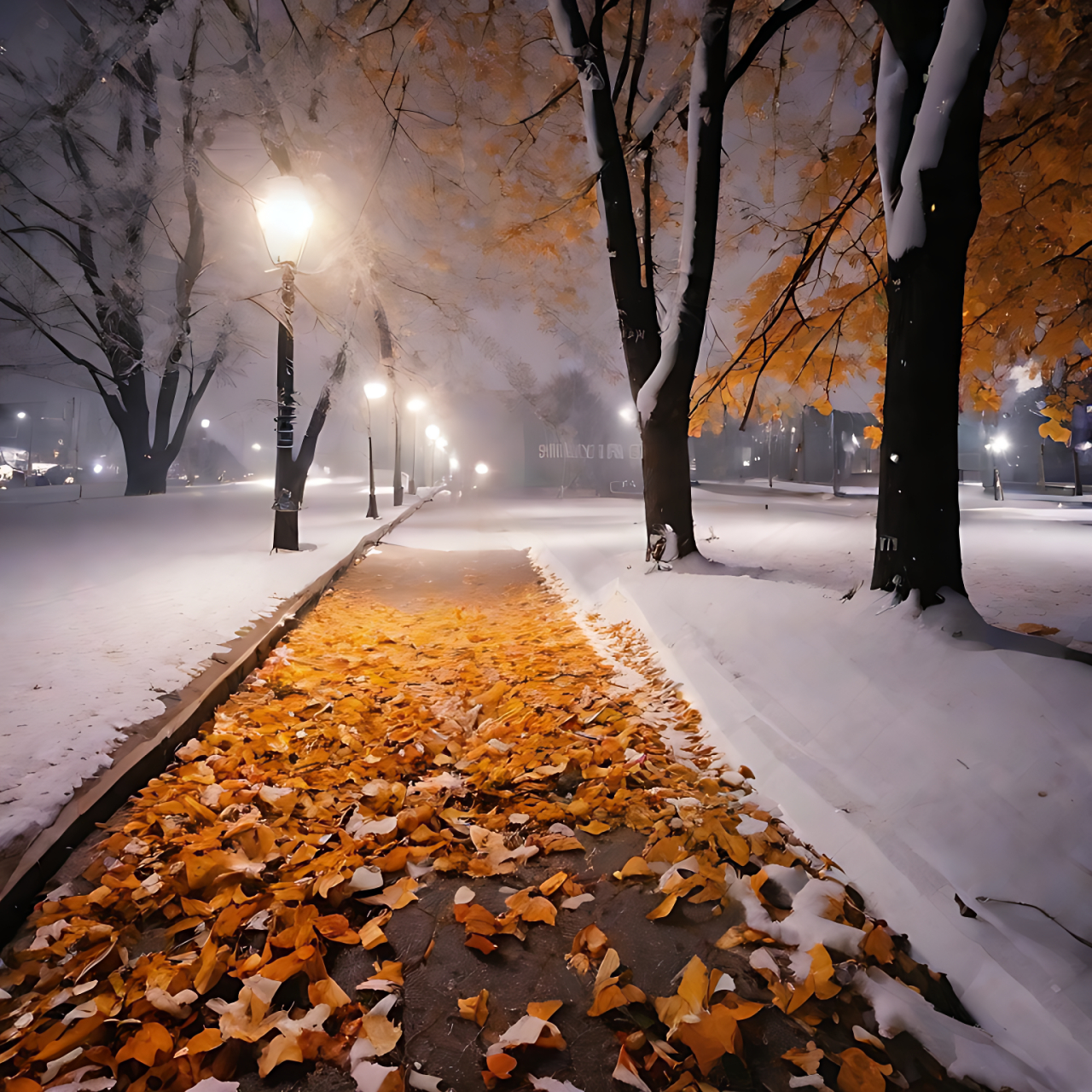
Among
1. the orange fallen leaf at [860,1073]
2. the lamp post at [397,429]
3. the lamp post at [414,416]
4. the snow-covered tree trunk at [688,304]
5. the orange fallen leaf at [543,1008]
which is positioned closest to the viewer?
the orange fallen leaf at [860,1073]

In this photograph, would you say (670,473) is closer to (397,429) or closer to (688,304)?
(688,304)

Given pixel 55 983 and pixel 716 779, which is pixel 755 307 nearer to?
pixel 716 779

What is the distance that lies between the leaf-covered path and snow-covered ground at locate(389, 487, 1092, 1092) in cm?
19

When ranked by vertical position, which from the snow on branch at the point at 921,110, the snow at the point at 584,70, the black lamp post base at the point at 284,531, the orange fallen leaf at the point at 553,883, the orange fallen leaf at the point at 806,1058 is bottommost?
the orange fallen leaf at the point at 553,883

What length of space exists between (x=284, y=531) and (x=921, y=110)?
10.7m

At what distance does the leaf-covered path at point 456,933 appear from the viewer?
183 cm

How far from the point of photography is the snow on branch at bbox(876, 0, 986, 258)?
4.02 meters

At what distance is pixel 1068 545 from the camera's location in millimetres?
11961

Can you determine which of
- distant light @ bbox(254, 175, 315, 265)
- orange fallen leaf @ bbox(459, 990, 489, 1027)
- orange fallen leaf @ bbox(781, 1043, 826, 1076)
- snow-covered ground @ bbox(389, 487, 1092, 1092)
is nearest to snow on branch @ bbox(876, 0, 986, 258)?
snow-covered ground @ bbox(389, 487, 1092, 1092)

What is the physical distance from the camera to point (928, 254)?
4238 millimetres

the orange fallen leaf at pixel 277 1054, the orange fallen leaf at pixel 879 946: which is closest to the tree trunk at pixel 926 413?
the orange fallen leaf at pixel 879 946

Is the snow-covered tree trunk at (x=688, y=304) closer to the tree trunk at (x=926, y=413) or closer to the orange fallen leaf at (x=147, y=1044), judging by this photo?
the tree trunk at (x=926, y=413)

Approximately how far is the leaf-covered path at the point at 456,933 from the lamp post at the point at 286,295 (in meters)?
7.48

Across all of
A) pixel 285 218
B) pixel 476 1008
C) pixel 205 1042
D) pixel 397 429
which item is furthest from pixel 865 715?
pixel 397 429
